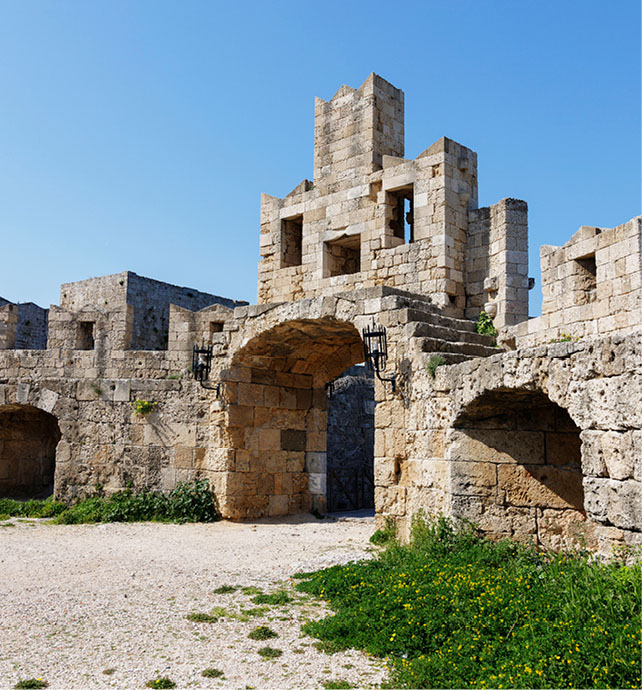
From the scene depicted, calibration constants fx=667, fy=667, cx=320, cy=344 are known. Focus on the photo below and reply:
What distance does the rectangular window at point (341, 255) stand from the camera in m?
12.6

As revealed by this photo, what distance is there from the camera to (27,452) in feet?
47.2

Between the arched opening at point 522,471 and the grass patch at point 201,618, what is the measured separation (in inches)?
117

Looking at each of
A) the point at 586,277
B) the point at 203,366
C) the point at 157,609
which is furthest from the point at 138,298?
the point at 157,609

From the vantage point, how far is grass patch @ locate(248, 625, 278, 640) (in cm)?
519

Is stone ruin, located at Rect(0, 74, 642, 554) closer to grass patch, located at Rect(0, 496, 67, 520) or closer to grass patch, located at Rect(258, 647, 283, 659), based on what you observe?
grass patch, located at Rect(0, 496, 67, 520)

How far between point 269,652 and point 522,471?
3.54 m

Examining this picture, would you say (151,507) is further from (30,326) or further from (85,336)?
(30,326)

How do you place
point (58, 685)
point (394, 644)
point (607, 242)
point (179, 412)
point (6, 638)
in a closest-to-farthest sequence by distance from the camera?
1. point (58, 685)
2. point (394, 644)
3. point (6, 638)
4. point (607, 242)
5. point (179, 412)

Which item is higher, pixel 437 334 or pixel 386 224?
pixel 386 224

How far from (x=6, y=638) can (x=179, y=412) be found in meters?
7.18

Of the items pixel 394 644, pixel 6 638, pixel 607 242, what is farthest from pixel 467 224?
pixel 6 638

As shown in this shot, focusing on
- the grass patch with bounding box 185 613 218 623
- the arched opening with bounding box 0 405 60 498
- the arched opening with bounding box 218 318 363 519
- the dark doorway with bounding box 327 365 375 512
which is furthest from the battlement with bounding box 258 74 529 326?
the grass patch with bounding box 185 613 218 623

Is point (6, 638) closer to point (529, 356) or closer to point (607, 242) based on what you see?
point (529, 356)

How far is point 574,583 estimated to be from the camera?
500 cm
